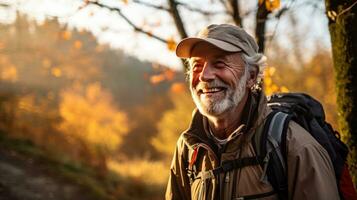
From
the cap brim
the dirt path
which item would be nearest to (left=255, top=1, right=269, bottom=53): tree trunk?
the cap brim

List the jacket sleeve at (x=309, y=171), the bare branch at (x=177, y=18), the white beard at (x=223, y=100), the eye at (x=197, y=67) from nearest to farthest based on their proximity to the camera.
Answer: the jacket sleeve at (x=309, y=171) < the white beard at (x=223, y=100) < the eye at (x=197, y=67) < the bare branch at (x=177, y=18)

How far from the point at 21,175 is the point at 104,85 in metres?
50.8

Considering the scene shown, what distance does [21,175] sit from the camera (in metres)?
8.23

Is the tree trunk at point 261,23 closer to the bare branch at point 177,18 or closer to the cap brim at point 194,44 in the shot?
the bare branch at point 177,18

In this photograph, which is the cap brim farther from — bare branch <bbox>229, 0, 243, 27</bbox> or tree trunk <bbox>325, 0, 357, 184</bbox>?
bare branch <bbox>229, 0, 243, 27</bbox>

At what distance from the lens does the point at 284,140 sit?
2023mm

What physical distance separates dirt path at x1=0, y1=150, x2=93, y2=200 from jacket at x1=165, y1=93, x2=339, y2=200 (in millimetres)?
5487

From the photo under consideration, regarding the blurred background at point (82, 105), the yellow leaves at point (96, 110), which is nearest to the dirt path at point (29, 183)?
the blurred background at point (82, 105)

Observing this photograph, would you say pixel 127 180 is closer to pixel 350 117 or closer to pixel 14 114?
pixel 14 114

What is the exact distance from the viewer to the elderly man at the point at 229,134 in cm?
197

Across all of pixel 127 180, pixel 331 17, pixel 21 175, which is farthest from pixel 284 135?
pixel 127 180

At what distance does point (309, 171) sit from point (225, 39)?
91 cm

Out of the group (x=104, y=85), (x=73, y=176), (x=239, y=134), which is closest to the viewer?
(x=239, y=134)

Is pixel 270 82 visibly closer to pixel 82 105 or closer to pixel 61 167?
pixel 61 167
